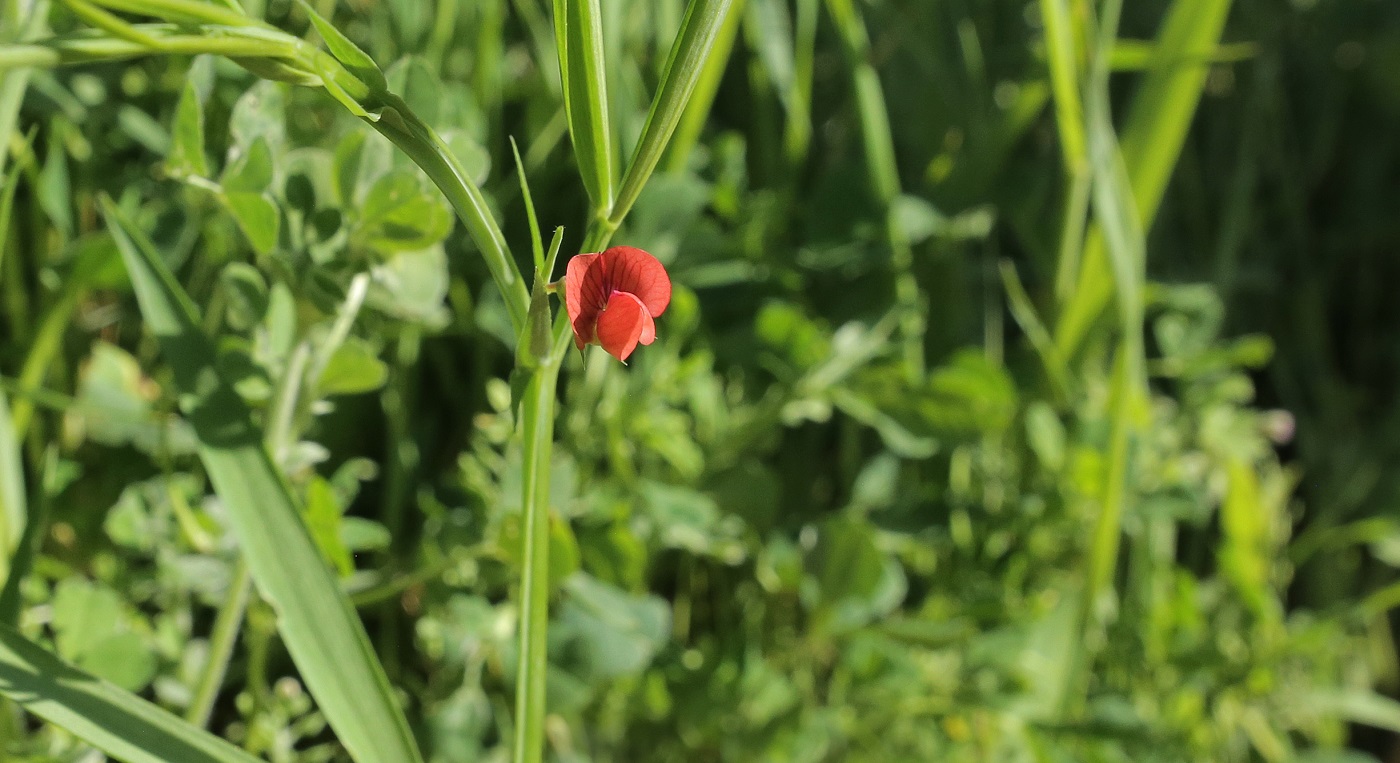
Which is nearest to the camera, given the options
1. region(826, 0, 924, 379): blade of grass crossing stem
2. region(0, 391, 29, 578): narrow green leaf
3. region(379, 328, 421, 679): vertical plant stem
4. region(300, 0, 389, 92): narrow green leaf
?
region(300, 0, 389, 92): narrow green leaf

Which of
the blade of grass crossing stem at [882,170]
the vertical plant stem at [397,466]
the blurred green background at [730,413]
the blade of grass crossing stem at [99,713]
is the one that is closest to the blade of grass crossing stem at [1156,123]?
the blurred green background at [730,413]

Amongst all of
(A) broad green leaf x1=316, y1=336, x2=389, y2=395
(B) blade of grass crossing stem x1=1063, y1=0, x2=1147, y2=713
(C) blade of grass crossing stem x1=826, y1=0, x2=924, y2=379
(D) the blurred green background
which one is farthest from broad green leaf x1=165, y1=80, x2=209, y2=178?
(B) blade of grass crossing stem x1=1063, y1=0, x2=1147, y2=713

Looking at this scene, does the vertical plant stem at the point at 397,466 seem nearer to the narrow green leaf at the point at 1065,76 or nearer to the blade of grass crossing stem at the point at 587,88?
the blade of grass crossing stem at the point at 587,88

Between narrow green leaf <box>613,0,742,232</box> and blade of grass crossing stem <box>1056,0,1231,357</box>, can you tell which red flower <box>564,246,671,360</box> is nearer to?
narrow green leaf <box>613,0,742,232</box>

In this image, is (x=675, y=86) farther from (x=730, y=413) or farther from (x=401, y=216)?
(x=730, y=413)

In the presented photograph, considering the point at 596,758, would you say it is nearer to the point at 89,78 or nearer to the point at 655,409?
the point at 655,409

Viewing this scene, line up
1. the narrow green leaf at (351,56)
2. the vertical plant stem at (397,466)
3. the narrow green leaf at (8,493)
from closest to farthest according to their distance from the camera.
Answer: the narrow green leaf at (351,56)
the narrow green leaf at (8,493)
the vertical plant stem at (397,466)
